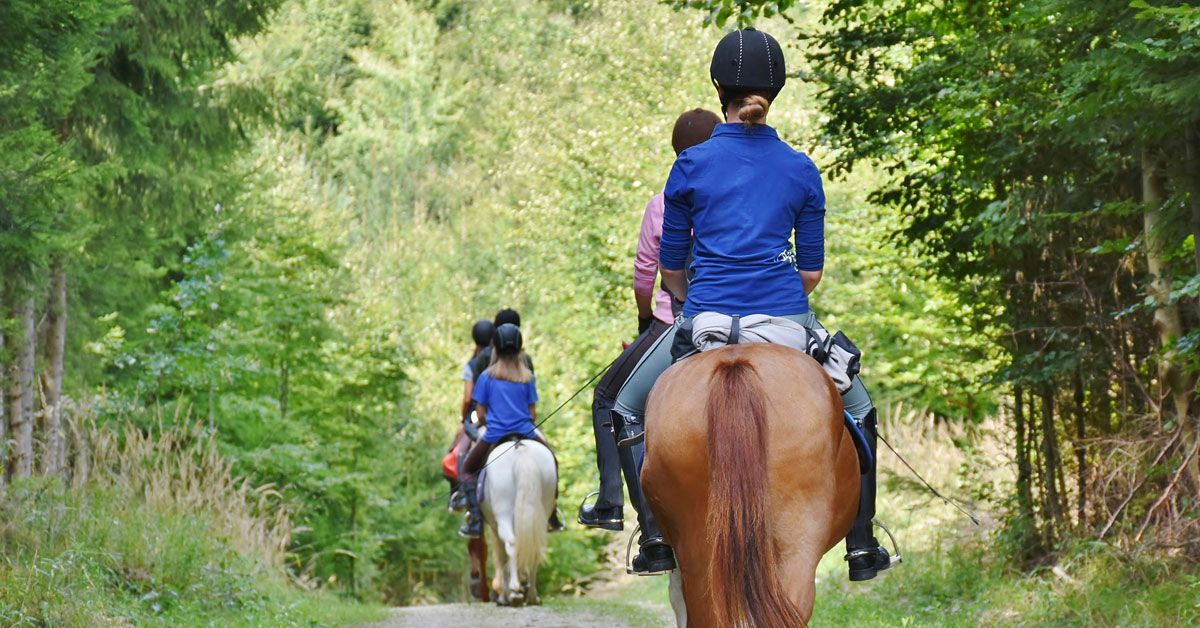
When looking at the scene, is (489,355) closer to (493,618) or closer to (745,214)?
(493,618)

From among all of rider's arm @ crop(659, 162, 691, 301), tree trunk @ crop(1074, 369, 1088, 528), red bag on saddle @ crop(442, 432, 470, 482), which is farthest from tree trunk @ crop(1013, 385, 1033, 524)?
red bag on saddle @ crop(442, 432, 470, 482)

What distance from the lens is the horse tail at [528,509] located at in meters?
14.1

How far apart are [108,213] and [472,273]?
1194 inches

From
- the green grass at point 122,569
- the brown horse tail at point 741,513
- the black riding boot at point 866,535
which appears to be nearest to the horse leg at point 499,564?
the green grass at point 122,569

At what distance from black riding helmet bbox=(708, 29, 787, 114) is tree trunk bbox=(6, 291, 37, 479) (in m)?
7.52

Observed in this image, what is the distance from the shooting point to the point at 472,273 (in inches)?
1764

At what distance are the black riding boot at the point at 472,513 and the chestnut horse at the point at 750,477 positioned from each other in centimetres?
979

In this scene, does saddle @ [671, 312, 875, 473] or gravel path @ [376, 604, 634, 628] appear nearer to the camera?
saddle @ [671, 312, 875, 473]

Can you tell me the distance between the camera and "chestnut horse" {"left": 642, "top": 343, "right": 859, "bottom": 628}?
15.5 ft

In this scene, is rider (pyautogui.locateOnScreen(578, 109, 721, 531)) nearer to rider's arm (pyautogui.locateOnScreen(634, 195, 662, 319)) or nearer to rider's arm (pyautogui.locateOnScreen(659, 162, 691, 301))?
rider's arm (pyautogui.locateOnScreen(634, 195, 662, 319))

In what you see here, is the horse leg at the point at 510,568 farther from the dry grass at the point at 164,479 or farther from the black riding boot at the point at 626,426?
the black riding boot at the point at 626,426

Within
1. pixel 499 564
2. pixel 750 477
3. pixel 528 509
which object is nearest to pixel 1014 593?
pixel 528 509

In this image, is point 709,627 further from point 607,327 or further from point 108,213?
point 607,327

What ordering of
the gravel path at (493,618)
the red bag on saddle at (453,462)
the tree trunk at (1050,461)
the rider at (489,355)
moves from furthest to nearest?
the red bag on saddle at (453,462) < the rider at (489,355) < the gravel path at (493,618) < the tree trunk at (1050,461)
